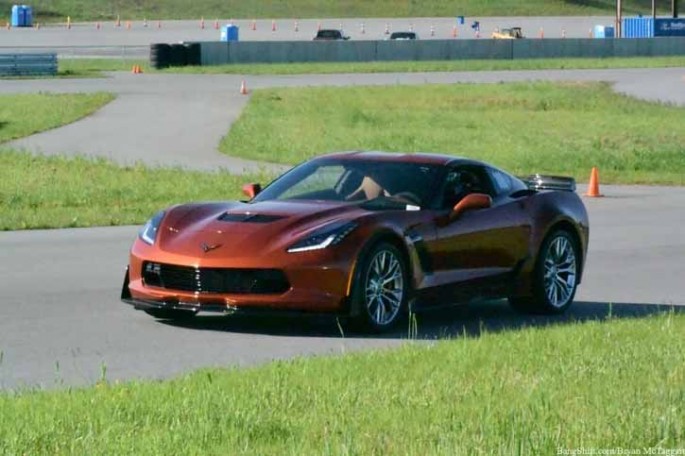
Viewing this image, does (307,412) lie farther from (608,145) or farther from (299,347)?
(608,145)

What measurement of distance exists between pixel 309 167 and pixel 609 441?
6.35 metres

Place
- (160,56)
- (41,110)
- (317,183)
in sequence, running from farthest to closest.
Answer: (160,56)
(41,110)
(317,183)

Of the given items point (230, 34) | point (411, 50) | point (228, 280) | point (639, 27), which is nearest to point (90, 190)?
point (228, 280)

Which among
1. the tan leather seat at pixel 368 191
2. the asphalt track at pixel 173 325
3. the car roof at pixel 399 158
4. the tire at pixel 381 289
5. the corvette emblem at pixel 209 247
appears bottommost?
the asphalt track at pixel 173 325

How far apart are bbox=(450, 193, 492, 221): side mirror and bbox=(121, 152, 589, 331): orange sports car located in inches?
0.4

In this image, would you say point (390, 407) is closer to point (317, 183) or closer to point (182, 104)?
point (317, 183)

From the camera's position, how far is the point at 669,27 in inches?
3337

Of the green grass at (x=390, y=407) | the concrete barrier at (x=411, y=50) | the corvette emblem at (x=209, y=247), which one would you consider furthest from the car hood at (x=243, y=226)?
the concrete barrier at (x=411, y=50)

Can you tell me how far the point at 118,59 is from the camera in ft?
221

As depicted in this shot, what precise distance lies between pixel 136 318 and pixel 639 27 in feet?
255

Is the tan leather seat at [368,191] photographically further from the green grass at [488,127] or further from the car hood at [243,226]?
the green grass at [488,127]

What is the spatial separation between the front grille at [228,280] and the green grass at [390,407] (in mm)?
1601

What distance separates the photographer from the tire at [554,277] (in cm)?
1263

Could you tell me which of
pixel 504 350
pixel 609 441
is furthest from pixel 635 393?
pixel 504 350
